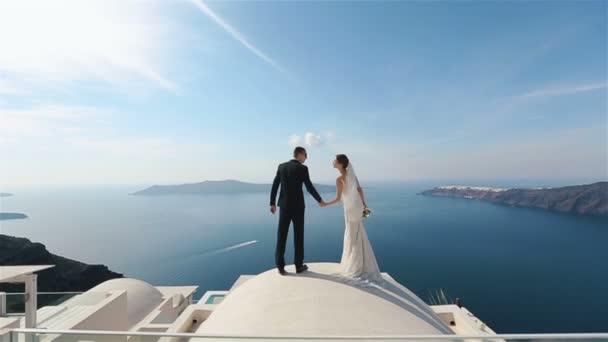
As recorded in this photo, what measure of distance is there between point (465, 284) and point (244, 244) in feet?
241

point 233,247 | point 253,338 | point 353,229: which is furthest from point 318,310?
point 233,247

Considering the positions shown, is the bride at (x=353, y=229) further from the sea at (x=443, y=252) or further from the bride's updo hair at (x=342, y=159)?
the sea at (x=443, y=252)

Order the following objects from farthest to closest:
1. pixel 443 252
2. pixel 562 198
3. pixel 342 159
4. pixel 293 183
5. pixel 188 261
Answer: pixel 562 198 → pixel 188 261 → pixel 443 252 → pixel 342 159 → pixel 293 183

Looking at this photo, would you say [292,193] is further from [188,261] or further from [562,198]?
[562,198]

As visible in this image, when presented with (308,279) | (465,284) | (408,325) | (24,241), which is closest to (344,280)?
(308,279)

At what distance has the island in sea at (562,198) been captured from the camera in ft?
335

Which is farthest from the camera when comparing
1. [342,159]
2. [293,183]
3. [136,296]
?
[136,296]

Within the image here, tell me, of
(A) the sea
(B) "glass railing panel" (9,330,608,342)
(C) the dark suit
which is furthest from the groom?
(A) the sea

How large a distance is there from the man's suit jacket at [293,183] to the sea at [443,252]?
58.8 meters

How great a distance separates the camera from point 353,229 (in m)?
5.28

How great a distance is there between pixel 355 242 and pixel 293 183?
1474 mm

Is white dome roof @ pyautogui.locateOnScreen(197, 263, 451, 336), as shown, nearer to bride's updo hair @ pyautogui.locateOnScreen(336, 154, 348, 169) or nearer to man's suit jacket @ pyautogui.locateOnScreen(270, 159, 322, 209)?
man's suit jacket @ pyautogui.locateOnScreen(270, 159, 322, 209)

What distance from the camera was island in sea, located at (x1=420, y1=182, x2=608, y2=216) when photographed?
10206cm

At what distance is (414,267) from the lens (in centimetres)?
7938
